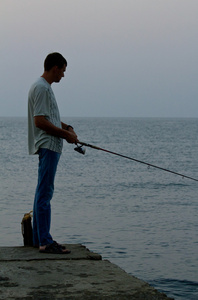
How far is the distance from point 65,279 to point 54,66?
1.91 m

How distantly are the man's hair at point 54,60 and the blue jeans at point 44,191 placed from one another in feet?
2.46

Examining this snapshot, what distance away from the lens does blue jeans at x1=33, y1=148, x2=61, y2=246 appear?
4.82 metres

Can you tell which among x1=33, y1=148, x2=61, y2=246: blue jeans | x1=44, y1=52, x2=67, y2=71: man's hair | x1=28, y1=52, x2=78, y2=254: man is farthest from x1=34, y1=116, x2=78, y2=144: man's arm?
x1=44, y1=52, x2=67, y2=71: man's hair

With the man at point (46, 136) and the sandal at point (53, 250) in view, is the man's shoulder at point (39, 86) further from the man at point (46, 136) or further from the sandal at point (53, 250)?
the sandal at point (53, 250)

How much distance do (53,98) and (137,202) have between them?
371 inches

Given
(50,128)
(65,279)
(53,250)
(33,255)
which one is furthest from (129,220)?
(65,279)

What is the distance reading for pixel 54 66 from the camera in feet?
16.1

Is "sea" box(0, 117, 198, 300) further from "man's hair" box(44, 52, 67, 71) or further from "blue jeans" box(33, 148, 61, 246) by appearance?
"man's hair" box(44, 52, 67, 71)

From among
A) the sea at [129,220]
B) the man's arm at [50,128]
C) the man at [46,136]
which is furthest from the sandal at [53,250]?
the sea at [129,220]

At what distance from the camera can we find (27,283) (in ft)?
12.7

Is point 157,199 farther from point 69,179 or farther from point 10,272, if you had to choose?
point 10,272

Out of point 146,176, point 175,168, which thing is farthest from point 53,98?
point 175,168

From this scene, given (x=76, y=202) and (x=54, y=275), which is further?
(x=76, y=202)

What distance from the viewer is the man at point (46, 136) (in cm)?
477
